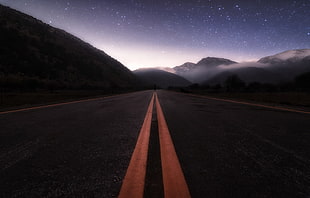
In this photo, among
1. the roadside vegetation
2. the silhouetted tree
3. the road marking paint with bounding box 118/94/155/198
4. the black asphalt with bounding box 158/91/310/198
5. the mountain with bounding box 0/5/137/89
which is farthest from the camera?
the silhouetted tree

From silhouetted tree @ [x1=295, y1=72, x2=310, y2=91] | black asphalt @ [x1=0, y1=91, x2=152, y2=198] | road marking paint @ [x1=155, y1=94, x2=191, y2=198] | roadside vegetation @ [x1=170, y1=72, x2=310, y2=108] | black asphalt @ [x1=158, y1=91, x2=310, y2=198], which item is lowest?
black asphalt @ [x1=0, y1=91, x2=152, y2=198]

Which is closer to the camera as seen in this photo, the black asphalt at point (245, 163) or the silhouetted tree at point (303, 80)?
the black asphalt at point (245, 163)

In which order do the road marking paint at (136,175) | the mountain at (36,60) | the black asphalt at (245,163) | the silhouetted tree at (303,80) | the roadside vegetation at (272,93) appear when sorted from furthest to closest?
the silhouetted tree at (303,80)
the mountain at (36,60)
the roadside vegetation at (272,93)
the black asphalt at (245,163)
the road marking paint at (136,175)

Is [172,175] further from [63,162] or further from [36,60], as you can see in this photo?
[36,60]

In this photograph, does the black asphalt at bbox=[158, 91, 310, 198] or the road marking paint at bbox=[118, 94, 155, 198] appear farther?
the black asphalt at bbox=[158, 91, 310, 198]

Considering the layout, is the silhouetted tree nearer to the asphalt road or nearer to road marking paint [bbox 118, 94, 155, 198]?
the asphalt road

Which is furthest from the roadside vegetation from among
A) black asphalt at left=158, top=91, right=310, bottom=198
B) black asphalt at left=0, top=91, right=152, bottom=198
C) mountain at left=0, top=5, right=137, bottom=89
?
mountain at left=0, top=5, right=137, bottom=89

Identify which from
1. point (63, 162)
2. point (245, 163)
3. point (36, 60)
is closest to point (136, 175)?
point (63, 162)

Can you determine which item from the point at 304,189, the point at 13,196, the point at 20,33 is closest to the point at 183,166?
the point at 304,189

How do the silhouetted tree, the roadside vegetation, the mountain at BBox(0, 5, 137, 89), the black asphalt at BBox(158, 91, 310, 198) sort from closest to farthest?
1. the black asphalt at BBox(158, 91, 310, 198)
2. the roadside vegetation
3. the mountain at BBox(0, 5, 137, 89)
4. the silhouetted tree

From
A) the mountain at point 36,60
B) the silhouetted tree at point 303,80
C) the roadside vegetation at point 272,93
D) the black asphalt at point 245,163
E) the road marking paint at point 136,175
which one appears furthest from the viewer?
the silhouetted tree at point 303,80

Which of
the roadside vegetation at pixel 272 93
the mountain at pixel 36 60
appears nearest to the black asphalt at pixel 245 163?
the roadside vegetation at pixel 272 93

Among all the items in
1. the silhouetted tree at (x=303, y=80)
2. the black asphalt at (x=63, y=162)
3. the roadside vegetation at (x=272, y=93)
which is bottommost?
the black asphalt at (x=63, y=162)

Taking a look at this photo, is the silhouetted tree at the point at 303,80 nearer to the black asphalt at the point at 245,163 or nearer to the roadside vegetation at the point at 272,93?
the roadside vegetation at the point at 272,93
